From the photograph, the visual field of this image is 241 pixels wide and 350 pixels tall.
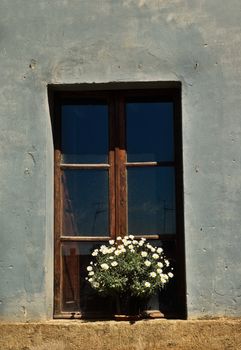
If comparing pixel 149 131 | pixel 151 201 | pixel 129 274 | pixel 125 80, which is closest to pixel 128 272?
pixel 129 274

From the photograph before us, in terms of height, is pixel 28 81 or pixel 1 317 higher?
pixel 28 81

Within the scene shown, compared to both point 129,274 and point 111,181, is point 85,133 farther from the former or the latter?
point 129,274

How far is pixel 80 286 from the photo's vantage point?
5070mm

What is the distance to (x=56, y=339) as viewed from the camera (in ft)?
15.6

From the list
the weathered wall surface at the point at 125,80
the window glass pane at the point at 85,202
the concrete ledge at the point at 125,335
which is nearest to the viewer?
the concrete ledge at the point at 125,335

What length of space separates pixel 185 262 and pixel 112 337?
2.38 feet

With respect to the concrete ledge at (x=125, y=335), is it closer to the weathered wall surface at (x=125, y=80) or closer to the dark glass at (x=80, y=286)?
the weathered wall surface at (x=125, y=80)

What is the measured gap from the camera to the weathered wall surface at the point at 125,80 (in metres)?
4.83

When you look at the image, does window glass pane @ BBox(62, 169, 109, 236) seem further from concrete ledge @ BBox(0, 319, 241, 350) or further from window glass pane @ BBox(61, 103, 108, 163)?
concrete ledge @ BBox(0, 319, 241, 350)

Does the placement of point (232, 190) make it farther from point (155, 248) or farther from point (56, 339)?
point (56, 339)

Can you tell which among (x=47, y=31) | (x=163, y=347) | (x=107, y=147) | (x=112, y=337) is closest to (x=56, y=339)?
(x=112, y=337)

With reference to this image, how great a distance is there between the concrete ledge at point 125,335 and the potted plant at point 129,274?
0.57 ft

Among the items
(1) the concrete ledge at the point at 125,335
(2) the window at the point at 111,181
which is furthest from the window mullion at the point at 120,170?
(1) the concrete ledge at the point at 125,335

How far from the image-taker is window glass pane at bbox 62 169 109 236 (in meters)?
5.13
